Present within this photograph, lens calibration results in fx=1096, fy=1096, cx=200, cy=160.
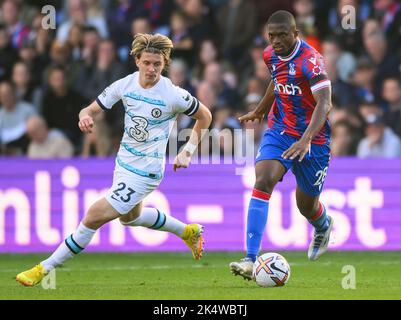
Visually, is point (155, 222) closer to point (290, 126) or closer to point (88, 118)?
point (88, 118)

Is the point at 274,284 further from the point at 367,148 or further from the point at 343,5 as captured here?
the point at 343,5

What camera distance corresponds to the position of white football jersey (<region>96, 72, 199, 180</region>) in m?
9.40

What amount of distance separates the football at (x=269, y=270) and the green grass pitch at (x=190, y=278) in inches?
3.6

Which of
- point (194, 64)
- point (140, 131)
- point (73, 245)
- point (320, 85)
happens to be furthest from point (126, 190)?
point (194, 64)

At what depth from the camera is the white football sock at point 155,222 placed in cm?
999

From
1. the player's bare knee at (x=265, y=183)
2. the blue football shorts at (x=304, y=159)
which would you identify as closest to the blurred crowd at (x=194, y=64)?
the blue football shorts at (x=304, y=159)

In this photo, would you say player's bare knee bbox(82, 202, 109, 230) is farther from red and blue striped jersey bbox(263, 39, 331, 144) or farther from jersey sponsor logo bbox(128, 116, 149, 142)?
red and blue striped jersey bbox(263, 39, 331, 144)

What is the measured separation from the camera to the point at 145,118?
9.41 meters

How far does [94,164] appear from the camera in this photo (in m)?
13.7

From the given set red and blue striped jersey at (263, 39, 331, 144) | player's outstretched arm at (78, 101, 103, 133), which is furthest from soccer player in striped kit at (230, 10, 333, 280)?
player's outstretched arm at (78, 101, 103, 133)

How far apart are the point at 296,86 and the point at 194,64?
6459 millimetres

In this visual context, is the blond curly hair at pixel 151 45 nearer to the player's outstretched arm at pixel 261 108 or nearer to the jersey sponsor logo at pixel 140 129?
the jersey sponsor logo at pixel 140 129
